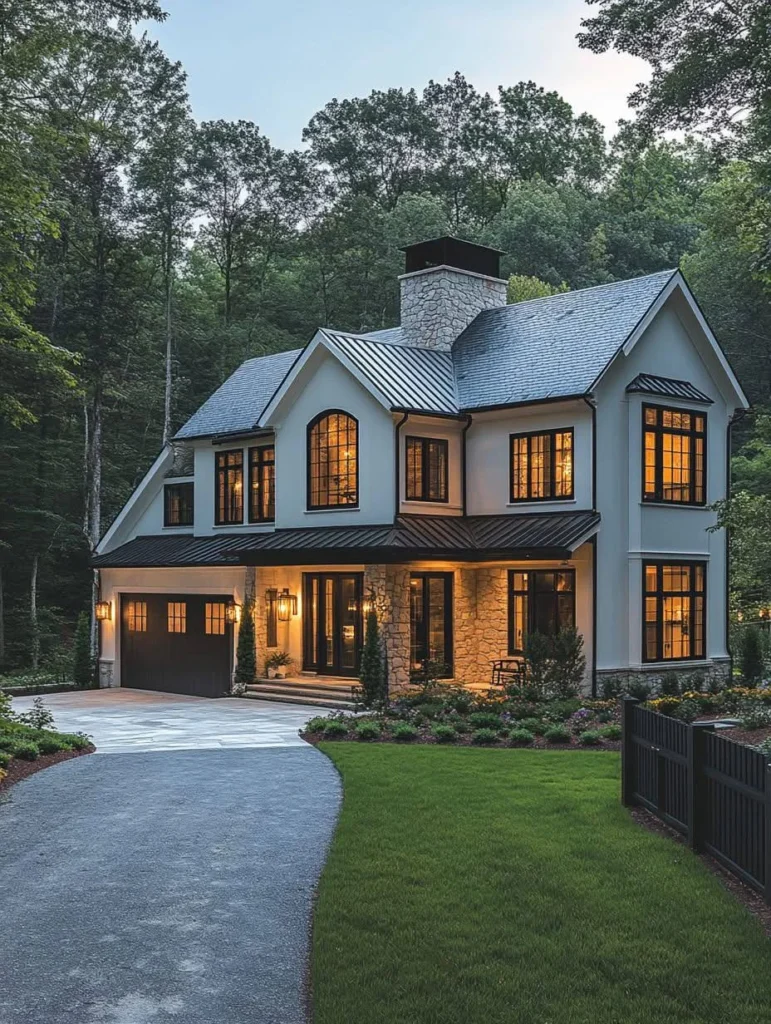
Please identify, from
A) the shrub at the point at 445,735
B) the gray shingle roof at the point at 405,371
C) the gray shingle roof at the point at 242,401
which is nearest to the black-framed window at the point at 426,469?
the gray shingle roof at the point at 405,371

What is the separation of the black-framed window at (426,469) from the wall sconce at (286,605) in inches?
155

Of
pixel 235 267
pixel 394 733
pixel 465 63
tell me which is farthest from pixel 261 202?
pixel 394 733

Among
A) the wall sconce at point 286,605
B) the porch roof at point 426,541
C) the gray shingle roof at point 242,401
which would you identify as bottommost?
the wall sconce at point 286,605

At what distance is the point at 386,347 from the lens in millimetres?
23125

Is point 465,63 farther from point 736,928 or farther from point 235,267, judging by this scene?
point 736,928

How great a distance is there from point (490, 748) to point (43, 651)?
23.1 m

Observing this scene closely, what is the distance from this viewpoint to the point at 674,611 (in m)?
21.2

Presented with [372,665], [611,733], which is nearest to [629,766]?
[611,733]

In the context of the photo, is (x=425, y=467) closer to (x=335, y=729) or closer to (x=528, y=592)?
(x=528, y=592)

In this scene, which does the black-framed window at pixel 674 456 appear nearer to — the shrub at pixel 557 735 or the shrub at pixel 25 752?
the shrub at pixel 557 735

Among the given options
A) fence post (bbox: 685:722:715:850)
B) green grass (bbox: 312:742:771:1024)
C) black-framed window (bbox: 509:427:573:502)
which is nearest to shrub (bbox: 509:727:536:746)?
green grass (bbox: 312:742:771:1024)

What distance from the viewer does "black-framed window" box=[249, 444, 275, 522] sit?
24703mm

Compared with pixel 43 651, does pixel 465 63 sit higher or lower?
higher

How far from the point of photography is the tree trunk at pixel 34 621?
3231cm
